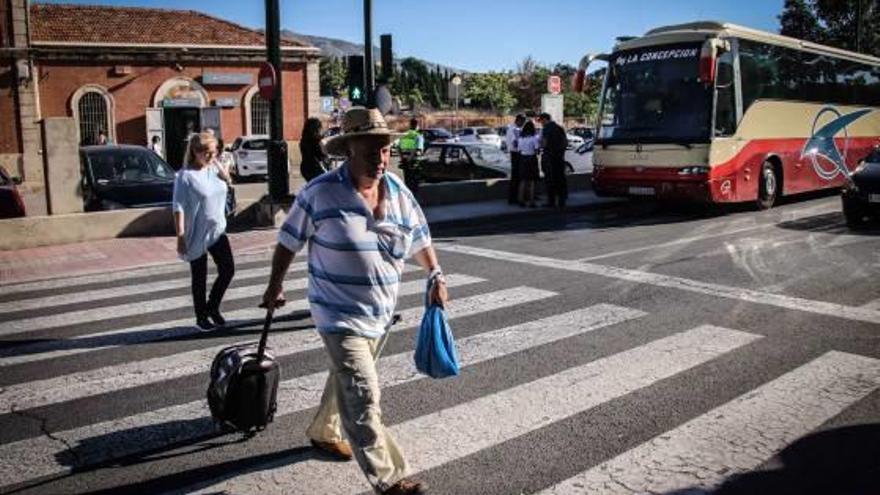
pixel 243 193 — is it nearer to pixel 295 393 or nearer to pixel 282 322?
pixel 282 322

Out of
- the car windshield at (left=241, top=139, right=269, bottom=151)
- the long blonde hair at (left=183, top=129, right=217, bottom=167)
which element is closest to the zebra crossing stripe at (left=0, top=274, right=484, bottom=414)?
the long blonde hair at (left=183, top=129, right=217, bottom=167)

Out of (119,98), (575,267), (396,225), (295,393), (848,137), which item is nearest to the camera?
(396,225)

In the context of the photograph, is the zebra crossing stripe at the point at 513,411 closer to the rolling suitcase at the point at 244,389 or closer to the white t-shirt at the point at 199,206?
the rolling suitcase at the point at 244,389

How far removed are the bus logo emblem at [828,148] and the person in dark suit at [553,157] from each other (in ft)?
17.1

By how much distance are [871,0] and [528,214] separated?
30785 millimetres

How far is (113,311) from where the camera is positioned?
7.44 meters

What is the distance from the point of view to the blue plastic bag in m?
3.56

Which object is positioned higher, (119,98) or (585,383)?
(119,98)

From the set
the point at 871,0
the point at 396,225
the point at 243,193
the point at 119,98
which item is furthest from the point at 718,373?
the point at 871,0

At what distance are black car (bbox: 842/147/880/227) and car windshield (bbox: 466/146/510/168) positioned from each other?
27.4ft

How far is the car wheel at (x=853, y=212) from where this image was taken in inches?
473

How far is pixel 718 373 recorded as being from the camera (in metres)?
5.19

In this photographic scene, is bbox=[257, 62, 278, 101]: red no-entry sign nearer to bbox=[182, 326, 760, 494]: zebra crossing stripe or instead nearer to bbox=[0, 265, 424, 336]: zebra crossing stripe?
bbox=[0, 265, 424, 336]: zebra crossing stripe

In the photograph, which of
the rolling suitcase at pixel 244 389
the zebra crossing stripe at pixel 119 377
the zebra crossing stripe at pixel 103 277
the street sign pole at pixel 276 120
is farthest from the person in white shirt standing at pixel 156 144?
the rolling suitcase at pixel 244 389
